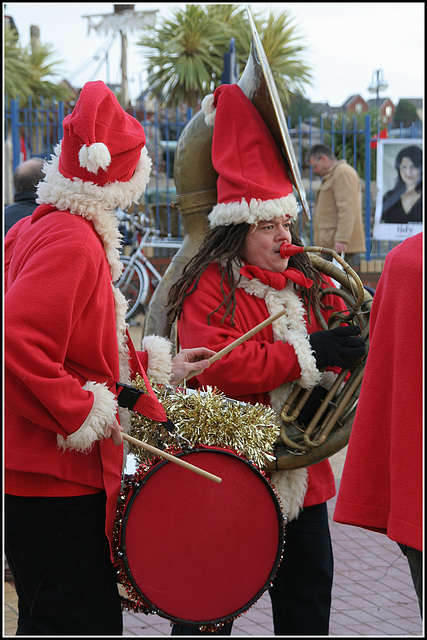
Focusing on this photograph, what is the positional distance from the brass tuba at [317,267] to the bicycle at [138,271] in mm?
6593

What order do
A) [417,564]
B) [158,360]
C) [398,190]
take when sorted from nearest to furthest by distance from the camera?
[417,564], [158,360], [398,190]

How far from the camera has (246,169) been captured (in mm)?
2850

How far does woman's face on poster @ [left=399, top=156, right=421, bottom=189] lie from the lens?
9469 mm

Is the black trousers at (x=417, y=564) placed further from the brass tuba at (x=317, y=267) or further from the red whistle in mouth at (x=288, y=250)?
the red whistle in mouth at (x=288, y=250)

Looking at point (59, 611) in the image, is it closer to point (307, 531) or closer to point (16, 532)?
point (16, 532)

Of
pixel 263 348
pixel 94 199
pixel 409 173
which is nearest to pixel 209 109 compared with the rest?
pixel 263 348

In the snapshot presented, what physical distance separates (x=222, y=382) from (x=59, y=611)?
3.13 feet

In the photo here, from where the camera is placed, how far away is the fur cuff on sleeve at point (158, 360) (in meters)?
2.39

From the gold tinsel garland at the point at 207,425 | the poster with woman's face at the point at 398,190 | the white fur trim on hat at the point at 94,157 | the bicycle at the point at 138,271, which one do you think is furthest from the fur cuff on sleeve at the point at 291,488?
the bicycle at the point at 138,271

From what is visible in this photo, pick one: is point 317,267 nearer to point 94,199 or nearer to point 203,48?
point 94,199

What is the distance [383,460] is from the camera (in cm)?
172

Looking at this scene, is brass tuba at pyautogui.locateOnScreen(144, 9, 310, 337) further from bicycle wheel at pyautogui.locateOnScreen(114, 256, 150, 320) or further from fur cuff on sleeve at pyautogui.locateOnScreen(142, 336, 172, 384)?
bicycle wheel at pyautogui.locateOnScreen(114, 256, 150, 320)

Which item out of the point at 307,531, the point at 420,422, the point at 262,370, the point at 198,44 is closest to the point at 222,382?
the point at 262,370

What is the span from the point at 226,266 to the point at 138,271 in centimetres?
742
